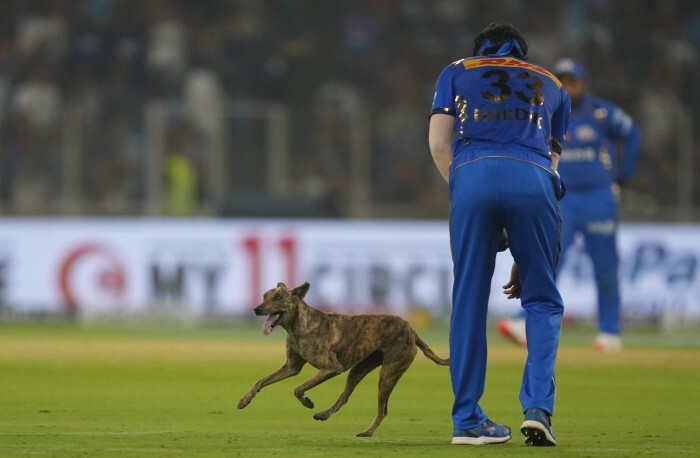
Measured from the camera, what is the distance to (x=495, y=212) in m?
7.73

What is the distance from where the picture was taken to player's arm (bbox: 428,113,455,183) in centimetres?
791

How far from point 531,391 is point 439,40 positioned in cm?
1765

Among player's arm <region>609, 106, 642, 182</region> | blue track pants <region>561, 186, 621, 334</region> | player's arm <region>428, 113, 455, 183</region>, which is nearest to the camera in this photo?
player's arm <region>428, 113, 455, 183</region>

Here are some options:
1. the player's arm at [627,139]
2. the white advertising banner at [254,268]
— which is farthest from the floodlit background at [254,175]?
the player's arm at [627,139]

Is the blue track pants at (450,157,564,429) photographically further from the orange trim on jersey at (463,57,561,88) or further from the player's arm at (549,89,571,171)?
the orange trim on jersey at (463,57,561,88)

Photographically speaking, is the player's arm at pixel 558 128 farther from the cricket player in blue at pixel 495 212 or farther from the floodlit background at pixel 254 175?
the floodlit background at pixel 254 175

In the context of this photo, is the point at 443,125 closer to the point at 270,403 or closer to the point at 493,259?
Result: the point at 493,259

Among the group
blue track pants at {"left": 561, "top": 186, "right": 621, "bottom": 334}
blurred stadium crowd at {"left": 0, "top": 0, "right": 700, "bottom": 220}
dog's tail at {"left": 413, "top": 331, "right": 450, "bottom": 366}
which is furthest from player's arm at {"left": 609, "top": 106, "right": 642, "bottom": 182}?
dog's tail at {"left": 413, "top": 331, "right": 450, "bottom": 366}

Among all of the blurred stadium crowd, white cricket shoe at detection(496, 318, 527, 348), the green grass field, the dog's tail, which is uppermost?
the blurred stadium crowd

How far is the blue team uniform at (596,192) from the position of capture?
52.9 feet

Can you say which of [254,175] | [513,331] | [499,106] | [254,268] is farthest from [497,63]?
[254,175]

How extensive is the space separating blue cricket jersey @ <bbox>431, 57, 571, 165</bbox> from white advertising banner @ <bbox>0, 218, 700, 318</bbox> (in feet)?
43.5

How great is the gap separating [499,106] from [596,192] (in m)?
8.58

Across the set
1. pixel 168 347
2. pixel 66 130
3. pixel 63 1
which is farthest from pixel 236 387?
pixel 63 1
